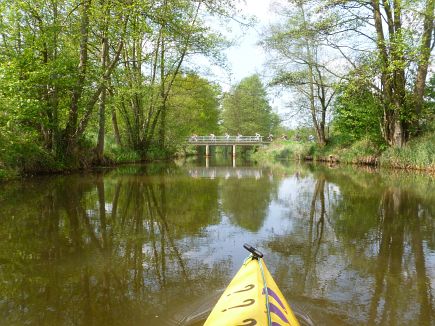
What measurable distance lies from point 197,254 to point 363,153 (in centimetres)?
2104

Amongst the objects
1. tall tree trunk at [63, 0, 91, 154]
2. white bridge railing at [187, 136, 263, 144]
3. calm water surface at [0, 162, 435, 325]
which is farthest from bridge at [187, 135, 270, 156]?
calm water surface at [0, 162, 435, 325]

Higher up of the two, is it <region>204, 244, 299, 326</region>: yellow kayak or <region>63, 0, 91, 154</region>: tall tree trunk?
<region>63, 0, 91, 154</region>: tall tree trunk

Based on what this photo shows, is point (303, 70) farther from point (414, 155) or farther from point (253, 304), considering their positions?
point (253, 304)

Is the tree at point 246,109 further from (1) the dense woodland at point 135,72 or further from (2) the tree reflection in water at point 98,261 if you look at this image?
(2) the tree reflection in water at point 98,261

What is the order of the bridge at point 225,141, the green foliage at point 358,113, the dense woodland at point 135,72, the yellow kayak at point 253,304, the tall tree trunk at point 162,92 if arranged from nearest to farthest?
the yellow kayak at point 253,304 < the dense woodland at point 135,72 < the green foliage at point 358,113 < the tall tree trunk at point 162,92 < the bridge at point 225,141

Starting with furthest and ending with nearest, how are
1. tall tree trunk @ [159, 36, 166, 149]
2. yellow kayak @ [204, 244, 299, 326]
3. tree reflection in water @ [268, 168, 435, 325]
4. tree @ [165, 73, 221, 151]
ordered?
tree @ [165, 73, 221, 151]
tall tree trunk @ [159, 36, 166, 149]
tree reflection in water @ [268, 168, 435, 325]
yellow kayak @ [204, 244, 299, 326]

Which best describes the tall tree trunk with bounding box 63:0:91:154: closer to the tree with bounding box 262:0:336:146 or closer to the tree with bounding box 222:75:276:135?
the tree with bounding box 262:0:336:146

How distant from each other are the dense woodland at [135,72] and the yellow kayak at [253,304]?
10.5m

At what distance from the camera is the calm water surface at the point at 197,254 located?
360 centimetres

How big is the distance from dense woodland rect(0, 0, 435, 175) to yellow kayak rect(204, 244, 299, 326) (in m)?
10.5

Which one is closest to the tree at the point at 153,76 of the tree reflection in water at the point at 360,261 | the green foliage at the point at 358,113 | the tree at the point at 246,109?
the green foliage at the point at 358,113

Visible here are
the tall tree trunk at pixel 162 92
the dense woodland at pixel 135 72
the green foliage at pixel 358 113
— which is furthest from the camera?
the tall tree trunk at pixel 162 92

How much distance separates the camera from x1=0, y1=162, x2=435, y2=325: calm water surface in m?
3.60

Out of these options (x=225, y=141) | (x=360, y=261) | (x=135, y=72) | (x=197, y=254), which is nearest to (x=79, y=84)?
(x=135, y=72)
